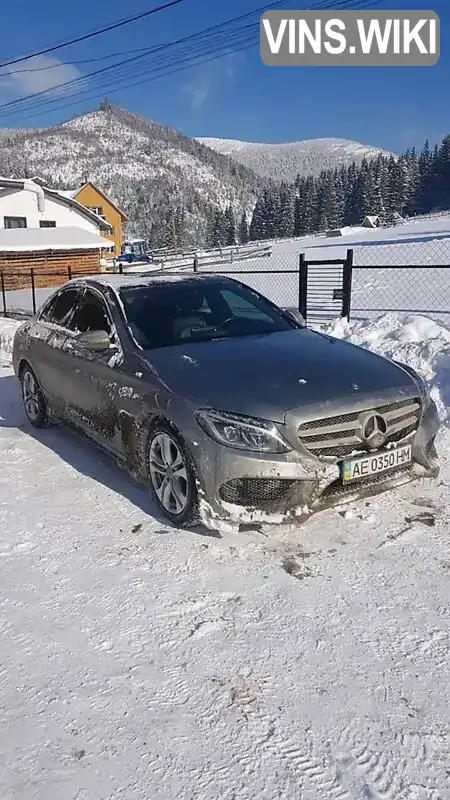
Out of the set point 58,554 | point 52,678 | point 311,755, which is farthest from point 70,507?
point 311,755

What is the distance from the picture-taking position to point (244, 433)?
313 cm

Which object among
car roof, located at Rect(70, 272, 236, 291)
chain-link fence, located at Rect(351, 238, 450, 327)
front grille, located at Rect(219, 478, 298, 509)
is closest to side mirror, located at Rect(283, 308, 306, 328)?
car roof, located at Rect(70, 272, 236, 291)

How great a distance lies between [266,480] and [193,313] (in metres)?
1.77

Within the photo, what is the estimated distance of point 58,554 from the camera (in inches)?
131

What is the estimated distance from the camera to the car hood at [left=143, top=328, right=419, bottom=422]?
3.23 m

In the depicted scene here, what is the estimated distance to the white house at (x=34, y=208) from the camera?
37.0m

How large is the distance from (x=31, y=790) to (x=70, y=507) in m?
2.17

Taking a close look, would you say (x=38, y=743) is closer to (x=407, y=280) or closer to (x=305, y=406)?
(x=305, y=406)

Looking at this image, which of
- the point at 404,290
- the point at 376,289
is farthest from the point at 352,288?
the point at 404,290

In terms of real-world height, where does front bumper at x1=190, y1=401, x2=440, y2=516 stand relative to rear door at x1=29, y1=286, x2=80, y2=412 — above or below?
below

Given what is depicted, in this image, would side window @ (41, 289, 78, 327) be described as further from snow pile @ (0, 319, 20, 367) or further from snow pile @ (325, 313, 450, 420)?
snow pile @ (0, 319, 20, 367)

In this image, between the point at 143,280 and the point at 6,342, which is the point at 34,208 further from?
the point at 143,280

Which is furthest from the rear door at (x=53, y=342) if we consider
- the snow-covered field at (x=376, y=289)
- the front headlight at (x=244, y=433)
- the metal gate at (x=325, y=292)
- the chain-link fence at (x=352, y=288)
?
the metal gate at (x=325, y=292)

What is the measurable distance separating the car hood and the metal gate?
5.50 meters
